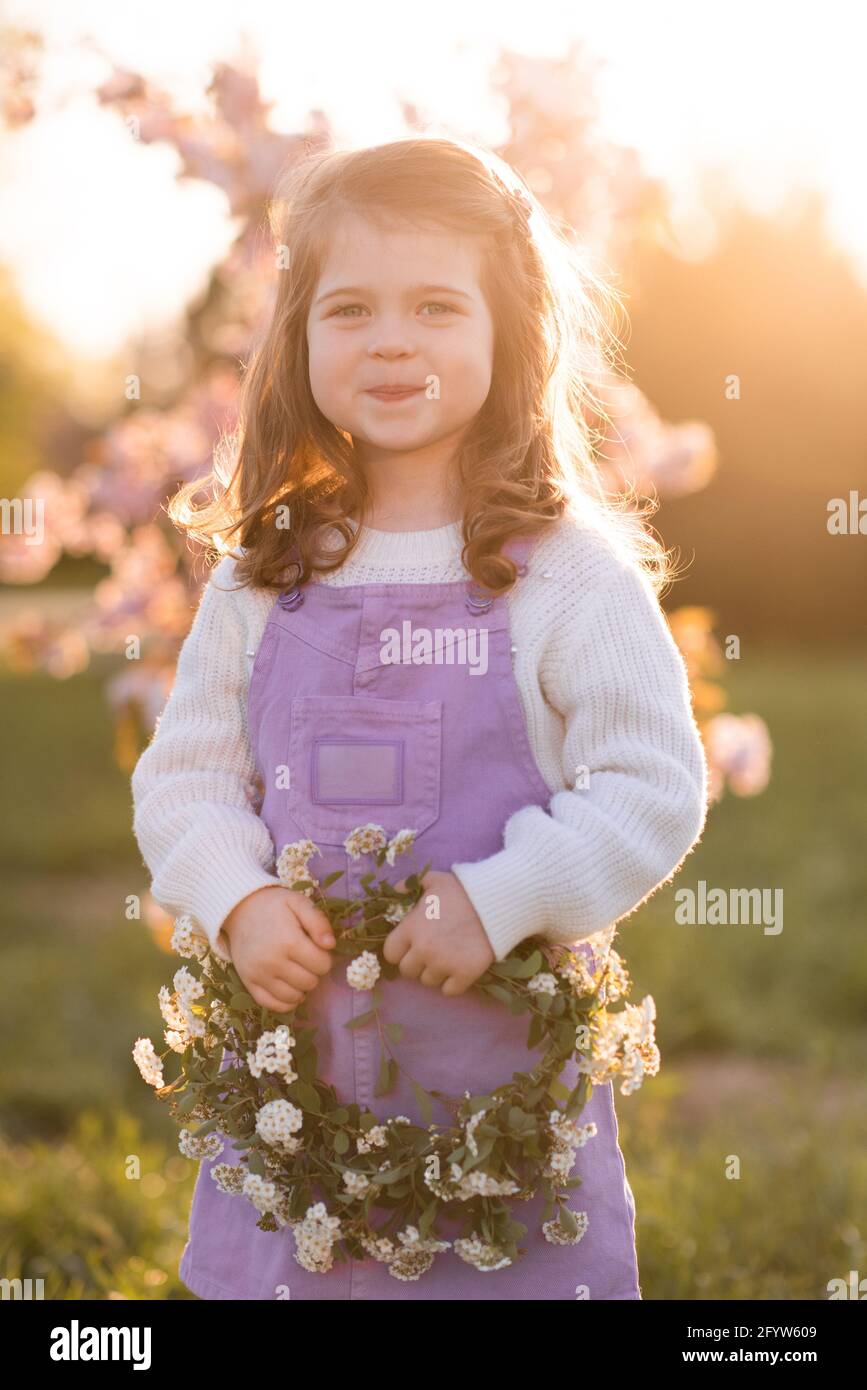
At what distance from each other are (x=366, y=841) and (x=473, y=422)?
620 millimetres

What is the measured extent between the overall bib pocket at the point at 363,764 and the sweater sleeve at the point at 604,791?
0.12m

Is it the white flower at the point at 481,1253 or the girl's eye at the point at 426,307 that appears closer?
the white flower at the point at 481,1253

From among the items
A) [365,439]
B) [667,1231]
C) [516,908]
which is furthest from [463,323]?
[667,1231]

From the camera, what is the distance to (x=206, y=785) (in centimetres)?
208

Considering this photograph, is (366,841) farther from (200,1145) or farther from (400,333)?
(400,333)

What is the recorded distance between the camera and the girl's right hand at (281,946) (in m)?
1.89

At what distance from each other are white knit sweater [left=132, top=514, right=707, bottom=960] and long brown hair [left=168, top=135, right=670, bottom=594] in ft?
0.16

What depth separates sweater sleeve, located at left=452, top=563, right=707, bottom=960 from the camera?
6.04 feet

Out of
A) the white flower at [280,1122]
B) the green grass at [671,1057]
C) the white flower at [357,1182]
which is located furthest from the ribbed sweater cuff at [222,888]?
the green grass at [671,1057]

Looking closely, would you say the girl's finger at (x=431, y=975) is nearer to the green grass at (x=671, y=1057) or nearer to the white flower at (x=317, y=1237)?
the white flower at (x=317, y=1237)

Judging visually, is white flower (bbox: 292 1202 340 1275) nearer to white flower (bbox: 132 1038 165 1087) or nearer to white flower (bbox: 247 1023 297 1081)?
white flower (bbox: 247 1023 297 1081)

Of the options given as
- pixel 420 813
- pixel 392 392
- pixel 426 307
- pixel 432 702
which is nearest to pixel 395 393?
pixel 392 392

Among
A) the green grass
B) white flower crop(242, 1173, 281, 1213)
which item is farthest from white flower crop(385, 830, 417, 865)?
the green grass

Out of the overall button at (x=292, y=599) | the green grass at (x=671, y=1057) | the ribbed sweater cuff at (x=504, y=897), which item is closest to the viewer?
the ribbed sweater cuff at (x=504, y=897)
